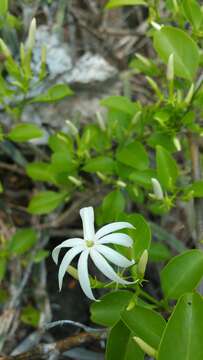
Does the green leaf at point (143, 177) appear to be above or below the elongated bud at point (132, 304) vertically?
above

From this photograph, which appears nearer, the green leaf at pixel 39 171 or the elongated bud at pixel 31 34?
the elongated bud at pixel 31 34

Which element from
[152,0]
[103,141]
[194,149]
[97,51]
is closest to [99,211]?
[103,141]

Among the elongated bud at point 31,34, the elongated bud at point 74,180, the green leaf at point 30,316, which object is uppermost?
the elongated bud at point 31,34

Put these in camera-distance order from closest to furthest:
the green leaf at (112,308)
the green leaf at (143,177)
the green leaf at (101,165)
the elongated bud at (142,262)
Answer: the elongated bud at (142,262)
the green leaf at (112,308)
the green leaf at (143,177)
the green leaf at (101,165)

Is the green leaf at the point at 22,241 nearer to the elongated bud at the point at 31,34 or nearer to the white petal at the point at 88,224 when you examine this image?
the elongated bud at the point at 31,34

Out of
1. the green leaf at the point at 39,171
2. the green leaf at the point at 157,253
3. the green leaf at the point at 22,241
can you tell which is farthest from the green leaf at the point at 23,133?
the green leaf at the point at 157,253

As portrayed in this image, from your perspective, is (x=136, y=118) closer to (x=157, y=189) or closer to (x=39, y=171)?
(x=157, y=189)
